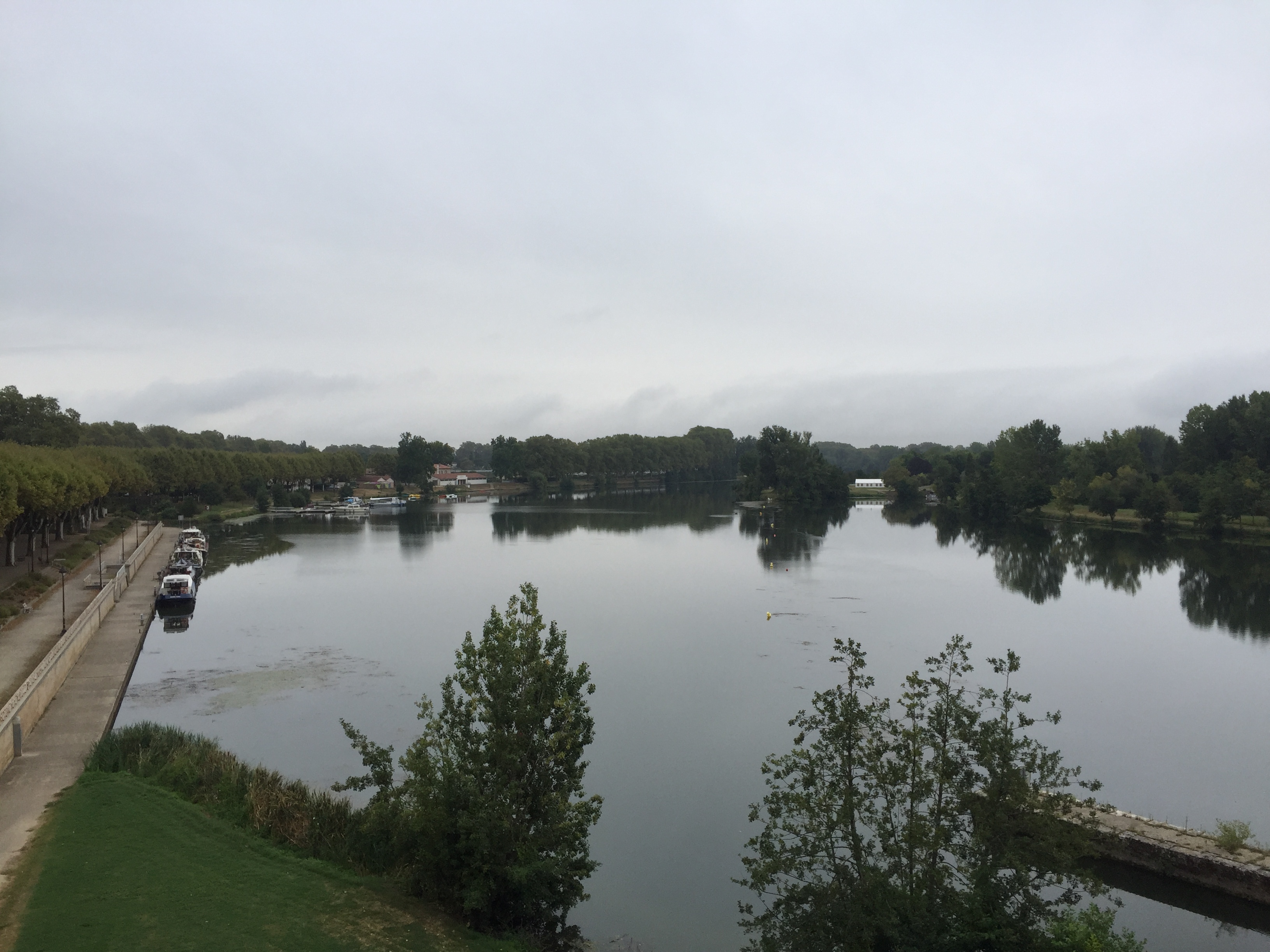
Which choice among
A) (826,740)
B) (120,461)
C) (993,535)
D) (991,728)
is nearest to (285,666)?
(826,740)

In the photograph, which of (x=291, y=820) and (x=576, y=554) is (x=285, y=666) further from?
(x=576, y=554)

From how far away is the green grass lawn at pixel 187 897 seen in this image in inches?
349

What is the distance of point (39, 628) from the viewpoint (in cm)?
2323

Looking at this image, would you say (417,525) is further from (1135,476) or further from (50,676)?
(1135,476)

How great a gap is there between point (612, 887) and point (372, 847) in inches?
144

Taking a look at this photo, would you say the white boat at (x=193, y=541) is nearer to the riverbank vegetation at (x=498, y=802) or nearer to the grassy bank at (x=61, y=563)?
the grassy bank at (x=61, y=563)

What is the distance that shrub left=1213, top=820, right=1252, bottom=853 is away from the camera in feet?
40.1

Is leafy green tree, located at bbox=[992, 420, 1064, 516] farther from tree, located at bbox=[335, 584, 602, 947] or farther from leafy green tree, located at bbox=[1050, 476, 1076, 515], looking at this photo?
tree, located at bbox=[335, 584, 602, 947]

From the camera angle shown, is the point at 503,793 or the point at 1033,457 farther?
the point at 1033,457

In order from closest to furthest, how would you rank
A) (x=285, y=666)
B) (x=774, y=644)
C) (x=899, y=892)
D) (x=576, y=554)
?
(x=899, y=892) < (x=285, y=666) < (x=774, y=644) < (x=576, y=554)

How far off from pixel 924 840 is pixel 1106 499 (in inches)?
3007

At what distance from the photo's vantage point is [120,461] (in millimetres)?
57688

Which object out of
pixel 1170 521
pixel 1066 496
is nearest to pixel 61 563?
pixel 1170 521

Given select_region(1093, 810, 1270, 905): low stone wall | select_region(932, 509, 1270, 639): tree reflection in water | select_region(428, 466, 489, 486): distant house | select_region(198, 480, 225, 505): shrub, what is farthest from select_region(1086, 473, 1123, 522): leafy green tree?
select_region(428, 466, 489, 486): distant house
